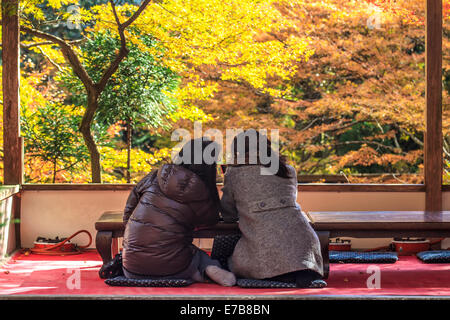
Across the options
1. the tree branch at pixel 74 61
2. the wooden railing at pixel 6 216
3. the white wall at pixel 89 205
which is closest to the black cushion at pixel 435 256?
the white wall at pixel 89 205

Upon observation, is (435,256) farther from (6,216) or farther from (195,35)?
(195,35)

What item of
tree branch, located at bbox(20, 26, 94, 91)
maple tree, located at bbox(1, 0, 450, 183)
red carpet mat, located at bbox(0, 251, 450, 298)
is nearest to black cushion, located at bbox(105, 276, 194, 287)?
red carpet mat, located at bbox(0, 251, 450, 298)

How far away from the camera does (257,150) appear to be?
137 inches

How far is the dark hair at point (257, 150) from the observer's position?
345 centimetres

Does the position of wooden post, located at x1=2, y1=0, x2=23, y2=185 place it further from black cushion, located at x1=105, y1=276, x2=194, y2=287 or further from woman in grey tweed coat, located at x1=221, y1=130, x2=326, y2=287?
woman in grey tweed coat, located at x1=221, y1=130, x2=326, y2=287

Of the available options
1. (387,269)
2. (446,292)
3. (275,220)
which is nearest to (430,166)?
(387,269)

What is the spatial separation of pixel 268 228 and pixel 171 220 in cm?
62

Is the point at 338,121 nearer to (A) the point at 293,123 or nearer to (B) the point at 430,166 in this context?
(A) the point at 293,123

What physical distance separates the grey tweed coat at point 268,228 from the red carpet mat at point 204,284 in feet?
0.53

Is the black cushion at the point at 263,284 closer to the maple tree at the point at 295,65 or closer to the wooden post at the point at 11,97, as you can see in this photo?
the wooden post at the point at 11,97

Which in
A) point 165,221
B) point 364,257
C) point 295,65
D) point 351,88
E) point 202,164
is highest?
point 295,65

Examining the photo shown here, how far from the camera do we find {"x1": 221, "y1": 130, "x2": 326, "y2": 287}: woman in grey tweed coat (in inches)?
134

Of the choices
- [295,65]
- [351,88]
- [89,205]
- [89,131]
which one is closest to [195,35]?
[295,65]
